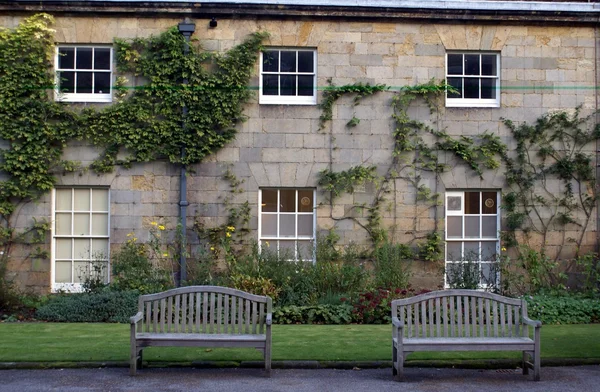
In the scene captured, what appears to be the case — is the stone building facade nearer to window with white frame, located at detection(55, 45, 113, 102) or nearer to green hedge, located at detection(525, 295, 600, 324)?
window with white frame, located at detection(55, 45, 113, 102)

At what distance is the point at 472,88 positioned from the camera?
15938mm

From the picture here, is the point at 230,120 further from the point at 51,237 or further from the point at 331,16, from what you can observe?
the point at 51,237

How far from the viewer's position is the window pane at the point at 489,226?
15844mm

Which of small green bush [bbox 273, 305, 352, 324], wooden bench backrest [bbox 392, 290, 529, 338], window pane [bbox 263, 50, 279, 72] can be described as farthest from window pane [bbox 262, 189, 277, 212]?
wooden bench backrest [bbox 392, 290, 529, 338]

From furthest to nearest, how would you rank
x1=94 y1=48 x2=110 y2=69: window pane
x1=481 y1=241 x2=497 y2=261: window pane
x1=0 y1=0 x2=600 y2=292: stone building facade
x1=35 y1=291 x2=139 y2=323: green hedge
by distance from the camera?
1. x1=481 y1=241 x2=497 y2=261: window pane
2. x1=94 y1=48 x2=110 y2=69: window pane
3. x1=0 y1=0 x2=600 y2=292: stone building facade
4. x1=35 y1=291 x2=139 y2=323: green hedge

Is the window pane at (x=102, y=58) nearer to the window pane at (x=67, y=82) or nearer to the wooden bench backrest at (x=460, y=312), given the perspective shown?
the window pane at (x=67, y=82)

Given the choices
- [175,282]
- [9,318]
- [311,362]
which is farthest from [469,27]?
[9,318]

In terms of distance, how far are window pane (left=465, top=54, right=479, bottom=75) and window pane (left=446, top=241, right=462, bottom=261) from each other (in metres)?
3.44

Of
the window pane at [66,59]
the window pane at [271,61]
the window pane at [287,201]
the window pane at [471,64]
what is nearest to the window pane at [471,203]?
the window pane at [471,64]

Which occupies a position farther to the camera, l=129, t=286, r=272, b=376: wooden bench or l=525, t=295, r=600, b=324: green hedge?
l=525, t=295, r=600, b=324: green hedge

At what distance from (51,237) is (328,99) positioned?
598cm

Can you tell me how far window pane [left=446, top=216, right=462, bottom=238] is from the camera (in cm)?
1580

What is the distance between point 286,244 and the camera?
15500 mm

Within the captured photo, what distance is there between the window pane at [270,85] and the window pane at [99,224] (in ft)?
13.1
